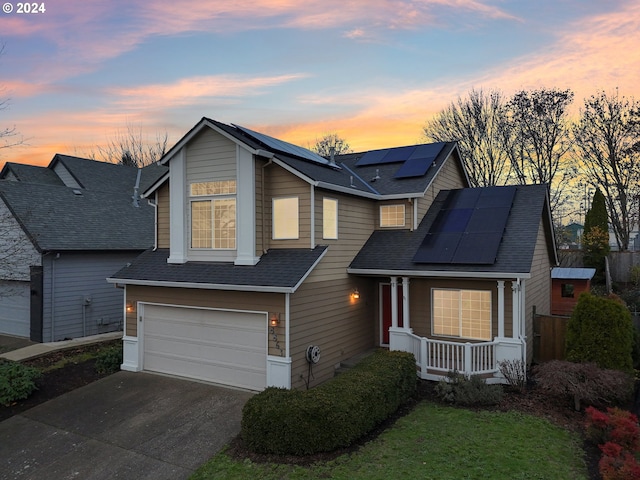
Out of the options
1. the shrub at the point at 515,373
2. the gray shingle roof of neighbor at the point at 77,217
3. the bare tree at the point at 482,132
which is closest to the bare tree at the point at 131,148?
the gray shingle roof of neighbor at the point at 77,217

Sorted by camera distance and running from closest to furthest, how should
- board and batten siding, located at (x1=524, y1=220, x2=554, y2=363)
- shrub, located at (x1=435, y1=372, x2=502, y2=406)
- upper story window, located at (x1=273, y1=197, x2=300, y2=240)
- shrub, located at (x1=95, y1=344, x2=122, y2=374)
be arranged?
shrub, located at (x1=435, y1=372, x2=502, y2=406)
upper story window, located at (x1=273, y1=197, x2=300, y2=240)
shrub, located at (x1=95, y1=344, x2=122, y2=374)
board and batten siding, located at (x1=524, y1=220, x2=554, y2=363)

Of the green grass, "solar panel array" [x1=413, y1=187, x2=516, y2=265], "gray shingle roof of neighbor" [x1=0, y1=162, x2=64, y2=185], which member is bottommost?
the green grass

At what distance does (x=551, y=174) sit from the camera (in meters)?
→ 28.1

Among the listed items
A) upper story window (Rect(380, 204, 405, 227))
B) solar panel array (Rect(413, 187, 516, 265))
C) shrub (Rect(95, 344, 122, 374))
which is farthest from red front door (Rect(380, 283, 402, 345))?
shrub (Rect(95, 344, 122, 374))

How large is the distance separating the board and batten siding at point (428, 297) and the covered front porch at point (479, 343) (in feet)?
0.08

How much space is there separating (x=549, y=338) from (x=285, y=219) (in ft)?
26.8

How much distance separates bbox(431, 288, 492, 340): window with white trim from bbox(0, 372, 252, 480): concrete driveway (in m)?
5.69

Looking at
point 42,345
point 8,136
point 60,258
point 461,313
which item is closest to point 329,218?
point 461,313

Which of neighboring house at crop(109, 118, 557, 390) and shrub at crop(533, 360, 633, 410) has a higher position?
neighboring house at crop(109, 118, 557, 390)

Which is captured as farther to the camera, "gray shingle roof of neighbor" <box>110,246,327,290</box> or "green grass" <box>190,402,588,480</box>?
"gray shingle roof of neighbor" <box>110,246,327,290</box>

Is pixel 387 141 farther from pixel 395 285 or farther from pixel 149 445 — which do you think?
pixel 149 445

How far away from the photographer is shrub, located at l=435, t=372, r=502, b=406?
8852 millimetres

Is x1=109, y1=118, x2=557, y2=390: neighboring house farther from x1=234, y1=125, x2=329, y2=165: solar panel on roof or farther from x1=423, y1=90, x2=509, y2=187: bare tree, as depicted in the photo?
x1=423, y1=90, x2=509, y2=187: bare tree

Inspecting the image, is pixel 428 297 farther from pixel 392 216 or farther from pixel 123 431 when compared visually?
pixel 123 431
